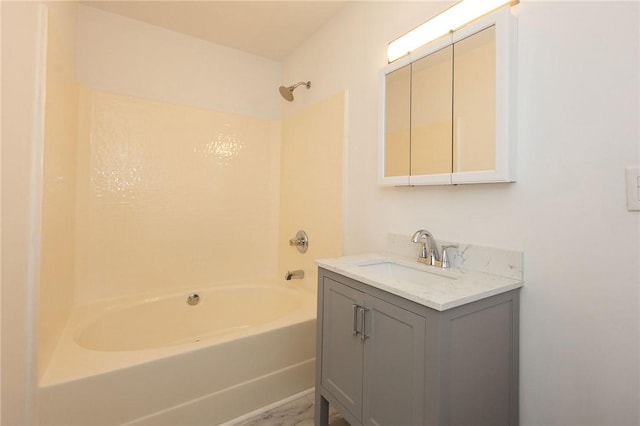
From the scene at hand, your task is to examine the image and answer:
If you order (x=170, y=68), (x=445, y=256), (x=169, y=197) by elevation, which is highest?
(x=170, y=68)

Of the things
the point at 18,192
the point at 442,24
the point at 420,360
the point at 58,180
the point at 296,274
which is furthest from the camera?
the point at 296,274

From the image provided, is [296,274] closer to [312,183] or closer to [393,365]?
[312,183]

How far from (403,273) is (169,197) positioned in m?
1.81

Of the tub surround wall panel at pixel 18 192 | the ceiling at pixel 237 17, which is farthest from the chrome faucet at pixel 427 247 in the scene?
the ceiling at pixel 237 17

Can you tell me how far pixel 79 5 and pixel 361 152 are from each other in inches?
82.6

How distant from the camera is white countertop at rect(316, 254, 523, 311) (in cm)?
90

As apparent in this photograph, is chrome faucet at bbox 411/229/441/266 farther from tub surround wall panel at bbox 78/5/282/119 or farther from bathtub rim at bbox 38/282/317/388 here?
tub surround wall panel at bbox 78/5/282/119

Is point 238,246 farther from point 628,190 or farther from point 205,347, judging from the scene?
point 628,190

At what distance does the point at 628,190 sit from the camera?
0.86 meters

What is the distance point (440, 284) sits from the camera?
1.08 m

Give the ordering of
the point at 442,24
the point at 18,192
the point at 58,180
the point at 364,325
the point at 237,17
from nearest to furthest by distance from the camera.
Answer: the point at 18,192 < the point at 364,325 < the point at 442,24 < the point at 58,180 < the point at 237,17

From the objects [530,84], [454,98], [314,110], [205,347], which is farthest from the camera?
[314,110]

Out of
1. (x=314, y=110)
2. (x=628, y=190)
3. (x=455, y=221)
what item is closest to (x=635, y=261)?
(x=628, y=190)

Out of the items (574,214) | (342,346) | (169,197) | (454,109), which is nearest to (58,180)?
(169,197)
